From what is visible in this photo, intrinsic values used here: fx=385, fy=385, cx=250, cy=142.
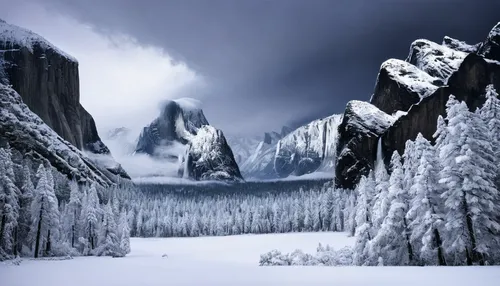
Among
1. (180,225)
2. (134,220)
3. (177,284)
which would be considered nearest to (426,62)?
(180,225)

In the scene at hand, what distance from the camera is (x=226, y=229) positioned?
150 metres

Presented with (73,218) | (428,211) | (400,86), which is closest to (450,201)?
(428,211)

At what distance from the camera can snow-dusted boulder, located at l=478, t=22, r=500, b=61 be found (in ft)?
473

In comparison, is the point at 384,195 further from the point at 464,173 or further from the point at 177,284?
the point at 177,284

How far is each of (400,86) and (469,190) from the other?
14206 centimetres

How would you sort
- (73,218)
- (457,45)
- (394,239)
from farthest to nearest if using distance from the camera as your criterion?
(457,45), (73,218), (394,239)

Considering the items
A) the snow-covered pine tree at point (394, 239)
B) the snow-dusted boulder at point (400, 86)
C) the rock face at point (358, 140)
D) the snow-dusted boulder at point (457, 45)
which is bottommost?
the snow-covered pine tree at point (394, 239)

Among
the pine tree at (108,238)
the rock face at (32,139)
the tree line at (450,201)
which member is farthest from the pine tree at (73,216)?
the rock face at (32,139)

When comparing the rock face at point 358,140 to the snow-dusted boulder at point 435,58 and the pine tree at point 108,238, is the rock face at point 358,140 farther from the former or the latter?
the pine tree at point 108,238

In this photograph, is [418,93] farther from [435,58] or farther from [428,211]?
[428,211]

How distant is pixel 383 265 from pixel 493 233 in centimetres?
982

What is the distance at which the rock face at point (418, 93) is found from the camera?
134 m

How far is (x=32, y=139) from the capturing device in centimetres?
17425

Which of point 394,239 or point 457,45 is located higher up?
point 457,45
